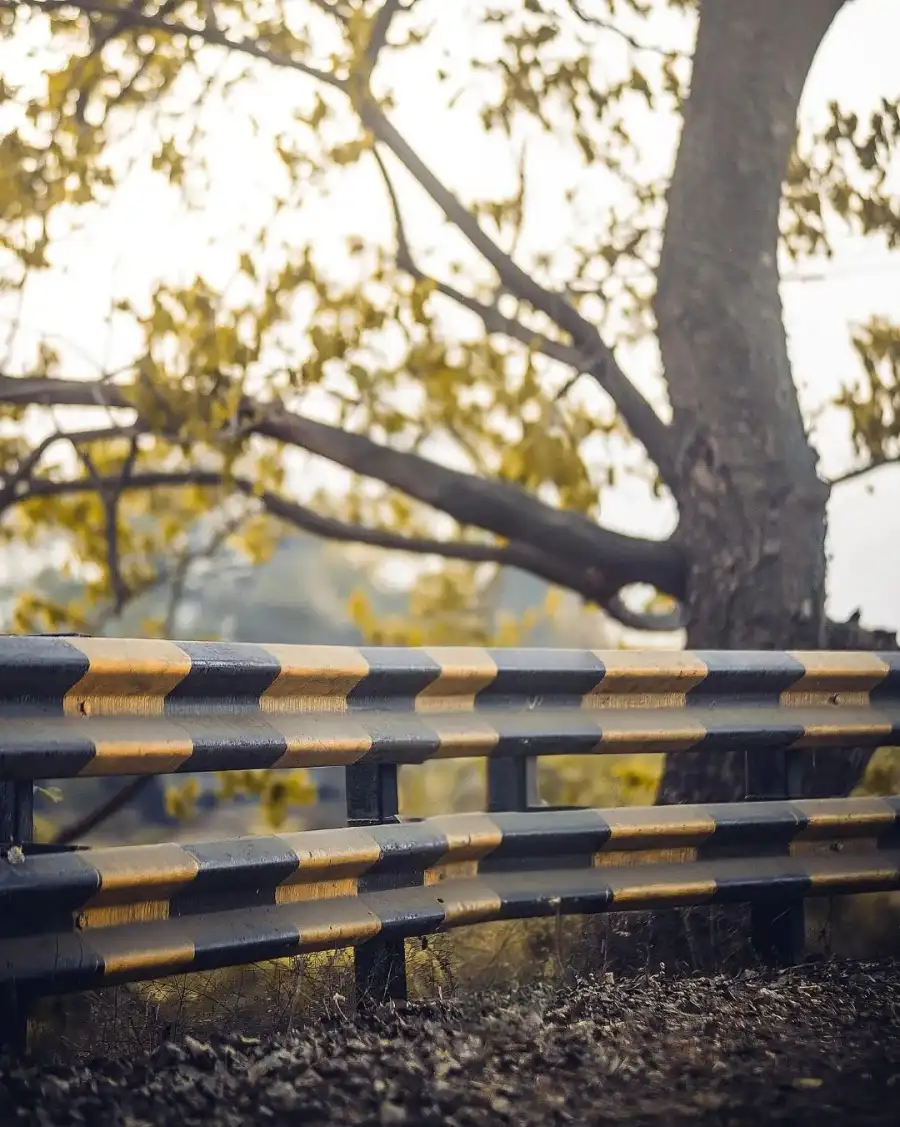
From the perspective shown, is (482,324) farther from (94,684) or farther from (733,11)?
(94,684)

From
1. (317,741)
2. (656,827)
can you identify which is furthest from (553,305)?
(317,741)

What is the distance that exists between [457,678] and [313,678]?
1.51ft

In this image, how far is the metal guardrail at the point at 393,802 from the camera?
320cm

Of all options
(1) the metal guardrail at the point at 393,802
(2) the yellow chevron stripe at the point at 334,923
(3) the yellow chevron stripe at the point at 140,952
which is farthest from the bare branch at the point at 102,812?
(3) the yellow chevron stripe at the point at 140,952

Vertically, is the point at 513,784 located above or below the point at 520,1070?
above

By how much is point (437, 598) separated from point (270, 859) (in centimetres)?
821

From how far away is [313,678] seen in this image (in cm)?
374

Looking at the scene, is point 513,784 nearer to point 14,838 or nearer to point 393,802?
point 393,802

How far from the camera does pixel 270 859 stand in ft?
11.5

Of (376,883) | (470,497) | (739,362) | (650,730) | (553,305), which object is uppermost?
(553,305)

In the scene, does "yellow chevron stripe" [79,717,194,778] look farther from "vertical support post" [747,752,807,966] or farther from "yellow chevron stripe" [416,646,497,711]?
"vertical support post" [747,752,807,966]

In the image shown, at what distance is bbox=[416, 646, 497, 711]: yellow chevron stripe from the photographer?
13.1ft

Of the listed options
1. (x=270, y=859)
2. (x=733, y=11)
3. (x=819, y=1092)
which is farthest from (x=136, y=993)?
A: (x=733, y=11)

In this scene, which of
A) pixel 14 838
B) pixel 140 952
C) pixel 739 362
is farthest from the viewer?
pixel 739 362
